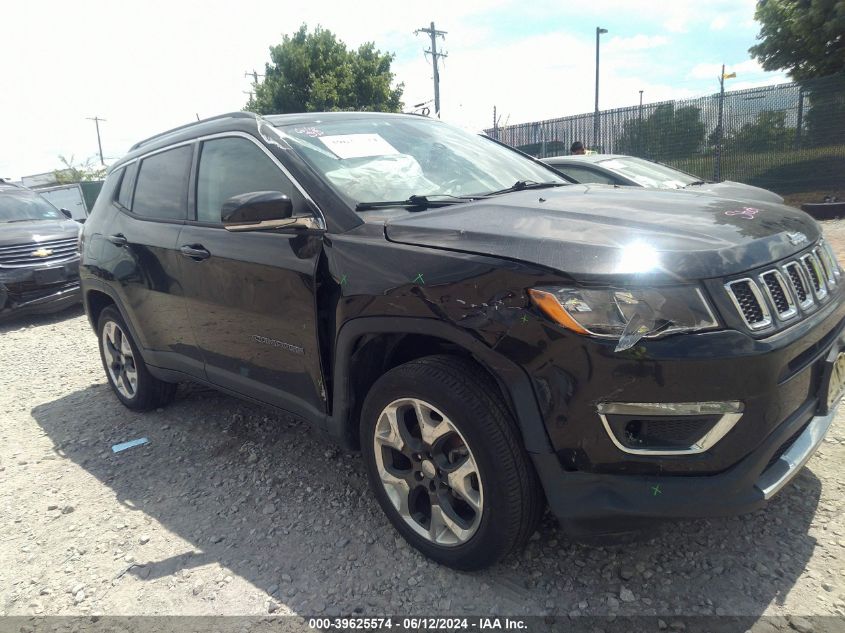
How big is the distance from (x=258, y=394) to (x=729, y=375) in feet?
7.12

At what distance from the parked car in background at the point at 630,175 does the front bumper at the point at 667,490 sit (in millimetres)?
4629

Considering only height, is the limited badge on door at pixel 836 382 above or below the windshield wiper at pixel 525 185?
below

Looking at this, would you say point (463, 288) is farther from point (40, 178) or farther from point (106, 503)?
point (40, 178)

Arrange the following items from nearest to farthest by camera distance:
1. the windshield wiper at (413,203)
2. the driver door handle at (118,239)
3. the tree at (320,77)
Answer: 1. the windshield wiper at (413,203)
2. the driver door handle at (118,239)
3. the tree at (320,77)

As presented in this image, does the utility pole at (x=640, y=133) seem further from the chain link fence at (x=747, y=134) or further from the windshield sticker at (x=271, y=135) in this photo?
the windshield sticker at (x=271, y=135)

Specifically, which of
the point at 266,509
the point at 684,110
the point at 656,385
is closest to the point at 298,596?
the point at 266,509

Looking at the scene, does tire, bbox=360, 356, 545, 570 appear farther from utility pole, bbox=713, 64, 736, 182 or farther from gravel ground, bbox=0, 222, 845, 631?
utility pole, bbox=713, 64, 736, 182

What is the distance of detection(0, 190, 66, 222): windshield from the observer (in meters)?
9.12

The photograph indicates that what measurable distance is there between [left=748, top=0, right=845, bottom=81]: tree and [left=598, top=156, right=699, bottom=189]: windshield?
484 inches

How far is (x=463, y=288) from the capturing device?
213cm

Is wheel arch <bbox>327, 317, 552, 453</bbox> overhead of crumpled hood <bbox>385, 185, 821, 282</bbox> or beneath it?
beneath

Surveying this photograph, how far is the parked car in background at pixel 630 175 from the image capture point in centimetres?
647

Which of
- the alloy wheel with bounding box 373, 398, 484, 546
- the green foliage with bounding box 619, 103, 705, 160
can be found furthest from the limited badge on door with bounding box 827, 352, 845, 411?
the green foliage with bounding box 619, 103, 705, 160

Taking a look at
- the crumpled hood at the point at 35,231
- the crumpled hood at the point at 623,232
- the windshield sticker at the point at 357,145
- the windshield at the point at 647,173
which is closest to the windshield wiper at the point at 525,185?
the crumpled hood at the point at 623,232
